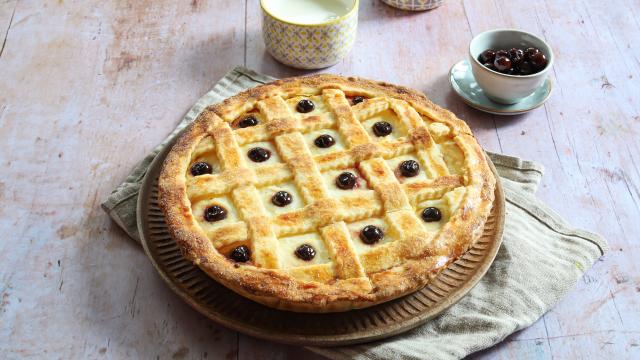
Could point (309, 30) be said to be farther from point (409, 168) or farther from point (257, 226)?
point (257, 226)

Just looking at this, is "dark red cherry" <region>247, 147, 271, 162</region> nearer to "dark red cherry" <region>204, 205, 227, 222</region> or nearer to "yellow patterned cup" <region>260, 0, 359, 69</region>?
"dark red cherry" <region>204, 205, 227, 222</region>

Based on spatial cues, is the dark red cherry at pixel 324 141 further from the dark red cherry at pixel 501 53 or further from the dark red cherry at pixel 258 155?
the dark red cherry at pixel 501 53

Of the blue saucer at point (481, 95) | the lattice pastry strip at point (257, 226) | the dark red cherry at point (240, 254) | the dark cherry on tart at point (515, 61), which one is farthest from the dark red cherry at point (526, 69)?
the dark red cherry at point (240, 254)

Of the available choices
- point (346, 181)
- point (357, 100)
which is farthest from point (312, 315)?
point (357, 100)

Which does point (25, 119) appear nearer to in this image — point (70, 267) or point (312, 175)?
point (70, 267)

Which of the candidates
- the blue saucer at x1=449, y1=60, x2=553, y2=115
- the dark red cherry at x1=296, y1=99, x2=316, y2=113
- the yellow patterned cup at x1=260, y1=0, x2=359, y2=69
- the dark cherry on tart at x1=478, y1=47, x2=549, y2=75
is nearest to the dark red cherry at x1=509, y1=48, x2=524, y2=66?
the dark cherry on tart at x1=478, y1=47, x2=549, y2=75

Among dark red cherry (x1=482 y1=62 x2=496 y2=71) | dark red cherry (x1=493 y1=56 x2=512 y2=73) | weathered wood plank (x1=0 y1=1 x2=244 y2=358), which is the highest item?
dark red cherry (x1=493 y1=56 x2=512 y2=73)

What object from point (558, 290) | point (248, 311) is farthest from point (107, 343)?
point (558, 290)
